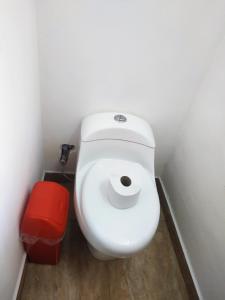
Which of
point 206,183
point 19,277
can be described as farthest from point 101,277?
point 206,183

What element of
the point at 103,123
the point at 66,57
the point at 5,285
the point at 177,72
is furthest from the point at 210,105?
the point at 5,285

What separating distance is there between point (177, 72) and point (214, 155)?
0.42 m

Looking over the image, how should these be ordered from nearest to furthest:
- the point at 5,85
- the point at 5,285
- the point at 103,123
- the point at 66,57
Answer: the point at 5,85 → the point at 5,285 → the point at 66,57 → the point at 103,123

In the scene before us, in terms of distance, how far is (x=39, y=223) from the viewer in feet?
2.71

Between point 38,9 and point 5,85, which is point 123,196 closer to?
point 5,85

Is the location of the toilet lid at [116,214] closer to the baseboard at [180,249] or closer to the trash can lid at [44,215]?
the trash can lid at [44,215]

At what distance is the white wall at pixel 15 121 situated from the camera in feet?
1.86

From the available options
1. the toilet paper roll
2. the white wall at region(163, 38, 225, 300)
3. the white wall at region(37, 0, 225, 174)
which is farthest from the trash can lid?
the white wall at region(163, 38, 225, 300)

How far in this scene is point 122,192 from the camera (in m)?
0.87

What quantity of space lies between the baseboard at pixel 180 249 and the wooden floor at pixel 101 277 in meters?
0.04

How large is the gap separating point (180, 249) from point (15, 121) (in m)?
1.06

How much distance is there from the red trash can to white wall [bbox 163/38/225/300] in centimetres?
64

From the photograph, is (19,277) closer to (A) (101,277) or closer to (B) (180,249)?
(A) (101,277)

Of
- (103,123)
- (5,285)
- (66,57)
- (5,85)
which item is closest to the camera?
(5,85)
